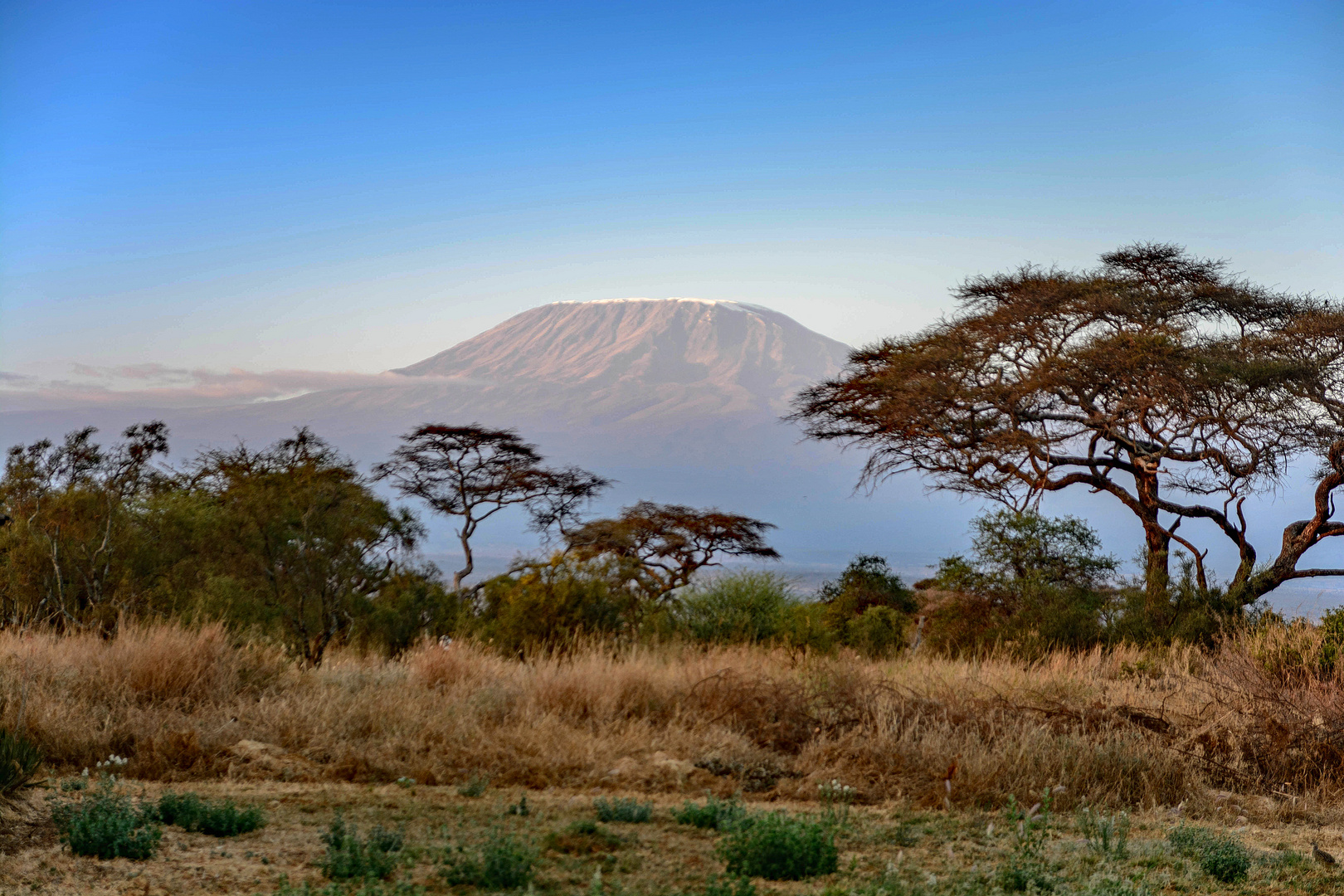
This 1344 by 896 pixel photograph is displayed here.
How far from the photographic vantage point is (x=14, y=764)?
5520 mm

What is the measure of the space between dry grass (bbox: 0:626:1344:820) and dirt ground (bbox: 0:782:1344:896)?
0.44 metres

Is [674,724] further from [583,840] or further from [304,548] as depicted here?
[304,548]

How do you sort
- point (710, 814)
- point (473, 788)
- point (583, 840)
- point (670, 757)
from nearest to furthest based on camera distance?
point (583, 840)
point (710, 814)
point (473, 788)
point (670, 757)

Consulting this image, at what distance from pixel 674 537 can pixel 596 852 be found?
70.5 ft

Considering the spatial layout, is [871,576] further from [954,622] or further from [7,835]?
[7,835]

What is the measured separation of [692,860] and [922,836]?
154 cm

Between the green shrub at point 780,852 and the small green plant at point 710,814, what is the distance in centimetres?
67

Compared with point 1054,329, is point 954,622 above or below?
below

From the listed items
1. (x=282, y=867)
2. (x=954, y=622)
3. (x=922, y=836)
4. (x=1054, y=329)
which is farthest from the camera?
(x=1054, y=329)

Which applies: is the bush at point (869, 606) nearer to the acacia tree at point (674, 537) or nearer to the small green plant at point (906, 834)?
the acacia tree at point (674, 537)

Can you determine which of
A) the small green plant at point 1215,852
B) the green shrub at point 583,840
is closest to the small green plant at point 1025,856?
the small green plant at point 1215,852

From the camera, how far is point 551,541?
2903 cm

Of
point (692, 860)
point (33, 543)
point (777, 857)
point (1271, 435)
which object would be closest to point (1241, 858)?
point (777, 857)

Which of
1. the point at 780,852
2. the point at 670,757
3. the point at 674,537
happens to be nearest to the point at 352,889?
the point at 780,852
